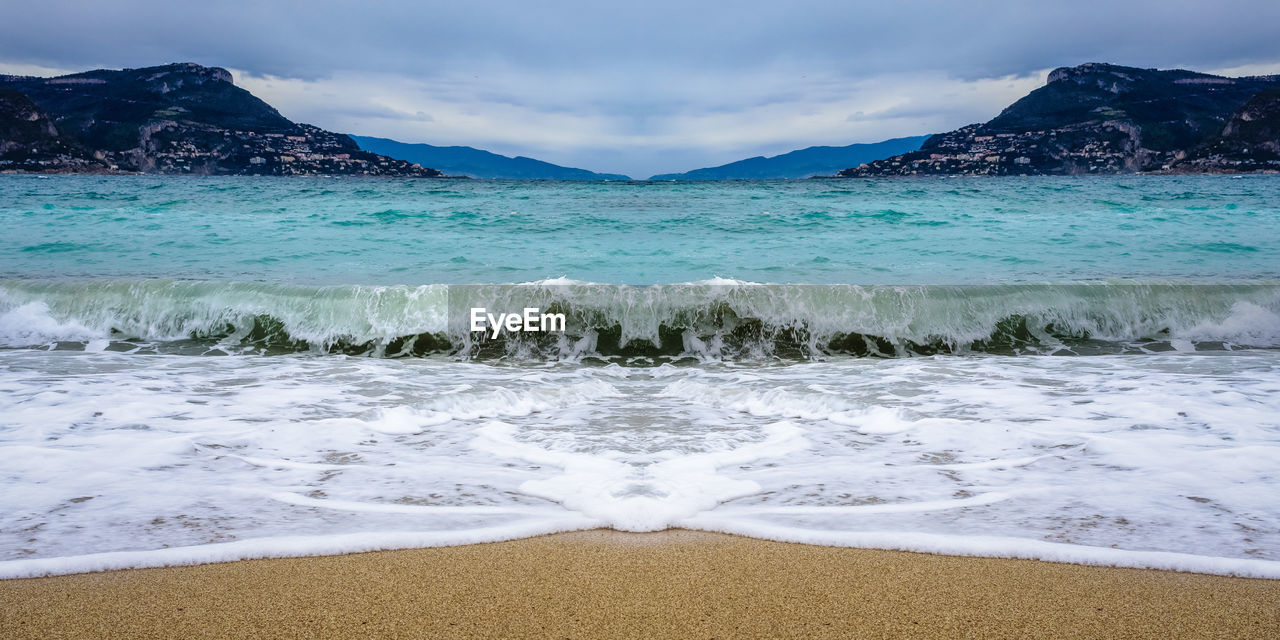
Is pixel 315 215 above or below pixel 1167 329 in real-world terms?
above

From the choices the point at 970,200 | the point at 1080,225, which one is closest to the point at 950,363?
the point at 1080,225

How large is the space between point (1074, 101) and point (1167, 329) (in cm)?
9504

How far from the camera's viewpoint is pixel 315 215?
2073 centimetres

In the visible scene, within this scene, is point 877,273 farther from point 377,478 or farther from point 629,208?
point 629,208

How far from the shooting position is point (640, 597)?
217 centimetres

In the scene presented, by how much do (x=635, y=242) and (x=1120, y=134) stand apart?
75085mm

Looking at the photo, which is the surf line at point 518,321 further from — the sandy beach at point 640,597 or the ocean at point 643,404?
the sandy beach at point 640,597

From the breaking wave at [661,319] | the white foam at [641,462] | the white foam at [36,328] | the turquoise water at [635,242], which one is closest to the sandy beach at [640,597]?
the white foam at [641,462]

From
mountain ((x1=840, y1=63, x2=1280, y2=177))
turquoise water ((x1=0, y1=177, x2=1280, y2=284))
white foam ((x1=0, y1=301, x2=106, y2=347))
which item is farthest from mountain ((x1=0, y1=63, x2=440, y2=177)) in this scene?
white foam ((x1=0, y1=301, x2=106, y2=347))

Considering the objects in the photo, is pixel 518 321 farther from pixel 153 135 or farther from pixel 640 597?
pixel 153 135

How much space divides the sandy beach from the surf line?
568cm

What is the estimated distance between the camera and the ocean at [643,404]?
2.78m

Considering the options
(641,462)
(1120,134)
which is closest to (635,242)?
(641,462)

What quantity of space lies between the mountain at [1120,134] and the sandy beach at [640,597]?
73534mm
